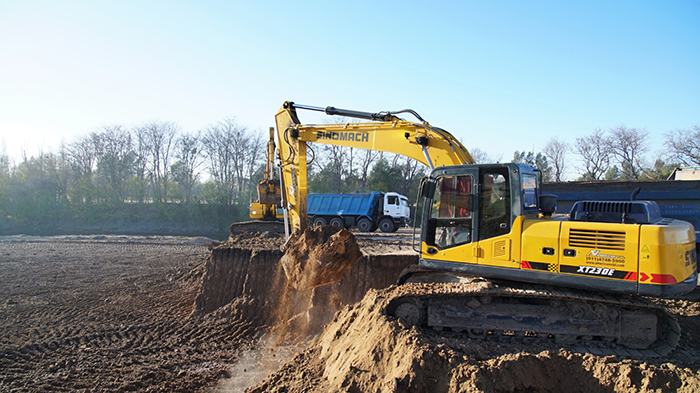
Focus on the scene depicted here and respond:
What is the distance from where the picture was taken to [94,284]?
1066 cm

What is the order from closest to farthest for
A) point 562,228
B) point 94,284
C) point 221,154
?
point 562,228 < point 94,284 < point 221,154

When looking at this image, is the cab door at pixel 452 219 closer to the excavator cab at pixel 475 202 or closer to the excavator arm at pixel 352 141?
the excavator cab at pixel 475 202

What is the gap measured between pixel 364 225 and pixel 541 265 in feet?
55.3

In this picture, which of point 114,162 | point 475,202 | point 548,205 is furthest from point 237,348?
point 114,162

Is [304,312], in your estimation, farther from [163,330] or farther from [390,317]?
[390,317]

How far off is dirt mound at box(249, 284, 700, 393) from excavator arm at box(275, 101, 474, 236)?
107 inches

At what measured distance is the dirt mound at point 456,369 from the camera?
13.6ft

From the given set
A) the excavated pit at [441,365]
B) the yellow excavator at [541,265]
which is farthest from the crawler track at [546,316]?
the excavated pit at [441,365]

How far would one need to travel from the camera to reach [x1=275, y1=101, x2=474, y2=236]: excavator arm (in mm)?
6363

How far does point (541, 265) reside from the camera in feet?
16.2

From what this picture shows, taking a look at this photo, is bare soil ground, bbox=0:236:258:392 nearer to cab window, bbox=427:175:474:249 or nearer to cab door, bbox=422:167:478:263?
cab door, bbox=422:167:478:263

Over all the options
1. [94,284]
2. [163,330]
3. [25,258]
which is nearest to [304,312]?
[163,330]

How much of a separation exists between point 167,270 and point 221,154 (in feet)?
90.2

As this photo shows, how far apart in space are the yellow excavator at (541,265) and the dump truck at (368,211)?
51.4 feet
